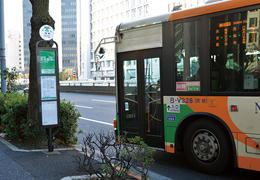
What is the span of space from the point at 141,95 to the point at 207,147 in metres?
1.77

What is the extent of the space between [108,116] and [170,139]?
8.20 metres

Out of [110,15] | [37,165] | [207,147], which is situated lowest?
[37,165]

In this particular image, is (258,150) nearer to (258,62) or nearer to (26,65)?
(258,62)

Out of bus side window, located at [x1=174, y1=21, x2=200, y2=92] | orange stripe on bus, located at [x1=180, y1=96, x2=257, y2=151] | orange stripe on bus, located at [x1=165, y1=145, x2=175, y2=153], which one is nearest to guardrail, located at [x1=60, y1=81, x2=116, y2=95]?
orange stripe on bus, located at [x1=165, y1=145, x2=175, y2=153]

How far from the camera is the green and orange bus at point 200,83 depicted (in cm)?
477

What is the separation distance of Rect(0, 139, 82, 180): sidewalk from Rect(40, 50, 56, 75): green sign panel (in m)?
1.69

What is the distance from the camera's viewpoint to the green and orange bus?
4.77 m

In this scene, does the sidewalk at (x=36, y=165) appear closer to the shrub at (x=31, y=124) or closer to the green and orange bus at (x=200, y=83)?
the shrub at (x=31, y=124)

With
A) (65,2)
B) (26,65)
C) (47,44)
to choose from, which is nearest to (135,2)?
(65,2)

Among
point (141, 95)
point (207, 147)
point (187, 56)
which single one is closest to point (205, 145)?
point (207, 147)

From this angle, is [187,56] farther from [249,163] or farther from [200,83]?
[249,163]

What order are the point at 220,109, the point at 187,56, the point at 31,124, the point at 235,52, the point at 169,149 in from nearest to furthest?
the point at 235,52
the point at 220,109
the point at 187,56
the point at 169,149
the point at 31,124

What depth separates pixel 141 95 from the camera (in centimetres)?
640

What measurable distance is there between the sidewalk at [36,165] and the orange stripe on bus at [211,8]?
312 centimetres
